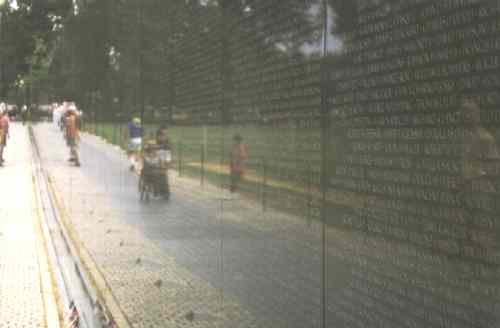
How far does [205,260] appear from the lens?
3881 millimetres

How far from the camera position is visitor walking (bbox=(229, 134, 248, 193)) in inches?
129

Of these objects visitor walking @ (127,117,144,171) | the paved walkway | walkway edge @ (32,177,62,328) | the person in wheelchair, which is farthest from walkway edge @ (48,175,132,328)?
visitor walking @ (127,117,144,171)

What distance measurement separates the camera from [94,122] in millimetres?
9766

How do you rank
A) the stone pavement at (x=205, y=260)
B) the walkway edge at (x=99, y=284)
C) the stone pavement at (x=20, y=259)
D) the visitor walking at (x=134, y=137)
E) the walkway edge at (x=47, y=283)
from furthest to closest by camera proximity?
1. the stone pavement at (x=20, y=259)
2. the walkway edge at (x=47, y=283)
3. the visitor walking at (x=134, y=137)
4. the walkway edge at (x=99, y=284)
5. the stone pavement at (x=205, y=260)

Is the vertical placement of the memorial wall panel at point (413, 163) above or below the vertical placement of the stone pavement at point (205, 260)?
above

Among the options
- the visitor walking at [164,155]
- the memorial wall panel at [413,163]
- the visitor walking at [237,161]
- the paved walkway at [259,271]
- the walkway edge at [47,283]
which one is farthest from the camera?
the walkway edge at [47,283]

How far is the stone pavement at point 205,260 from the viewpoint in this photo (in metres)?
2.68

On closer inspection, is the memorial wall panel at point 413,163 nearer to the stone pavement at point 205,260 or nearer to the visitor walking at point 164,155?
the stone pavement at point 205,260

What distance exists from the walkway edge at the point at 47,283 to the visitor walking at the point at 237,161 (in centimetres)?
372

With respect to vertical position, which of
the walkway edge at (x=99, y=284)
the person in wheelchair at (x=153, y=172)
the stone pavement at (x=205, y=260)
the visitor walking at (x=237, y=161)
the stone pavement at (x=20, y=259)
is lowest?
the stone pavement at (x=20, y=259)

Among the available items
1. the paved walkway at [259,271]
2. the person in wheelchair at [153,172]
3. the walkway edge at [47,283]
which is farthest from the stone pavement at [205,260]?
the walkway edge at [47,283]

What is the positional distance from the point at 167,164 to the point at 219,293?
1556 millimetres

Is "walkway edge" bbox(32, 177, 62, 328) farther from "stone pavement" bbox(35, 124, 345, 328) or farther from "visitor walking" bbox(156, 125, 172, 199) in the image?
"visitor walking" bbox(156, 125, 172, 199)

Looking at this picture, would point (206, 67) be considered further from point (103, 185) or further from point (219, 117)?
point (103, 185)
